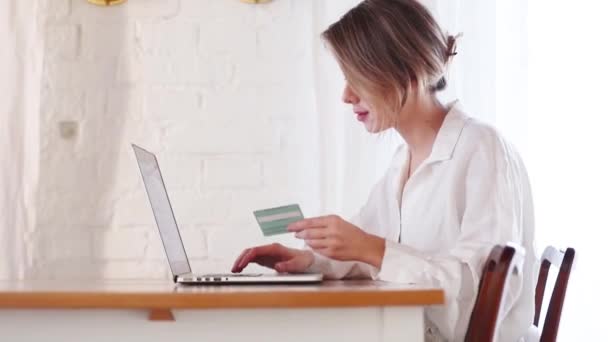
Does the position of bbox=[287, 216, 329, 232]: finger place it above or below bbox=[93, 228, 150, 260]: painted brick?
above

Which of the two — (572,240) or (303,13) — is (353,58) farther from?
(572,240)

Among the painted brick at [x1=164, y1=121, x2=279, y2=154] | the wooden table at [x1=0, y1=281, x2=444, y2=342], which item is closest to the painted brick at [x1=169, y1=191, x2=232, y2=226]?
the painted brick at [x1=164, y1=121, x2=279, y2=154]

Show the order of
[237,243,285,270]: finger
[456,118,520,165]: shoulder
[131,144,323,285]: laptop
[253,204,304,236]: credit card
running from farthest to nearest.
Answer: [237,243,285,270]: finger < [456,118,520,165]: shoulder < [253,204,304,236]: credit card < [131,144,323,285]: laptop

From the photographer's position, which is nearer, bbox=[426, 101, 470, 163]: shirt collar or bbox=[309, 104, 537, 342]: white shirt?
bbox=[309, 104, 537, 342]: white shirt

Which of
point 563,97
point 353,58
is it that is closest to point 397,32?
point 353,58

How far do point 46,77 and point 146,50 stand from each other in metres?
0.26

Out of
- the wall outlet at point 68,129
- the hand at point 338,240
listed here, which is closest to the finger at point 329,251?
the hand at point 338,240

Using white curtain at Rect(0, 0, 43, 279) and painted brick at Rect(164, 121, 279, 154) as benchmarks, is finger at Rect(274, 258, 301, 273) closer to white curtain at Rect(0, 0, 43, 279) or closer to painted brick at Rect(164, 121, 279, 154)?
painted brick at Rect(164, 121, 279, 154)

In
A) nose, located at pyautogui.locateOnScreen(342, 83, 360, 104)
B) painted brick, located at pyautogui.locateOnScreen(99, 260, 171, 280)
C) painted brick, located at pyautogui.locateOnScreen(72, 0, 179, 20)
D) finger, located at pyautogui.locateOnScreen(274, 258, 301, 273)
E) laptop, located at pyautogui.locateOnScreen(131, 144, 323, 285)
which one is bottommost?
painted brick, located at pyautogui.locateOnScreen(99, 260, 171, 280)

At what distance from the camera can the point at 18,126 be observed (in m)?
2.21

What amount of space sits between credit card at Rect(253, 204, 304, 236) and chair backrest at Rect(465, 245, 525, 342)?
0.37m

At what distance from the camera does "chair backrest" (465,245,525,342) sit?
1.15m

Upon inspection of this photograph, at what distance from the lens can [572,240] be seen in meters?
2.09

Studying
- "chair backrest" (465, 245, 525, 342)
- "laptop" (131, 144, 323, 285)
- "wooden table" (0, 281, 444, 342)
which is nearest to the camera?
"wooden table" (0, 281, 444, 342)
